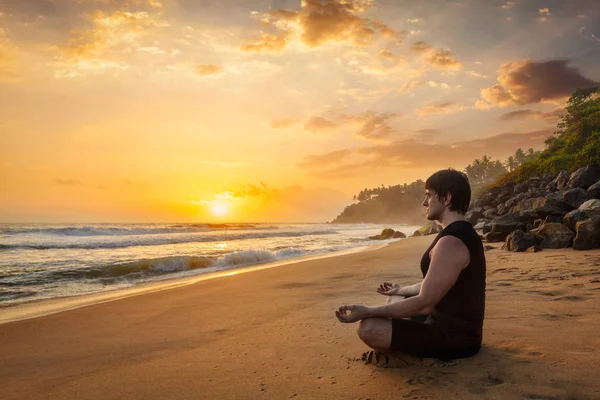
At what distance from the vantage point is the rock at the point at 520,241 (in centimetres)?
1133

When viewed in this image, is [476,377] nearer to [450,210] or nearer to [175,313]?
[450,210]

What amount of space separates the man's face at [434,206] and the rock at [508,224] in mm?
13767

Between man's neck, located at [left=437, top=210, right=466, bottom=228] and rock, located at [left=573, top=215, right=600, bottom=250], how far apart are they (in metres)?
9.40

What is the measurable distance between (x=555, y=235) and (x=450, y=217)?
10.6 metres

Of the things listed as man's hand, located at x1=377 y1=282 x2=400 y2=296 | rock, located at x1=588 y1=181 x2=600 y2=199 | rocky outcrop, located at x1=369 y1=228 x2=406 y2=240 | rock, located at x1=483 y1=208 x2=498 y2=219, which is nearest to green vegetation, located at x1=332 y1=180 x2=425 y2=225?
rocky outcrop, located at x1=369 y1=228 x2=406 y2=240

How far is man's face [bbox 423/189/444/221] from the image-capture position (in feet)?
10.6

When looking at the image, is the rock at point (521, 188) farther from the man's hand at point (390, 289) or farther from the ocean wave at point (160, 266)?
the man's hand at point (390, 289)

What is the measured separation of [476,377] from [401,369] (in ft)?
1.88

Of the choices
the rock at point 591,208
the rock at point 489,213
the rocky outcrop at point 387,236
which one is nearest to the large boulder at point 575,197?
the rock at point 591,208

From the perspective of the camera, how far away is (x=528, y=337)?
143 inches

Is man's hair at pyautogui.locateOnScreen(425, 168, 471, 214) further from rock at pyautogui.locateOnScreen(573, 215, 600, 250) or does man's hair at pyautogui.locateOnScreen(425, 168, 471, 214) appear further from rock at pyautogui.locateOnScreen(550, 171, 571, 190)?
rock at pyautogui.locateOnScreen(550, 171, 571, 190)

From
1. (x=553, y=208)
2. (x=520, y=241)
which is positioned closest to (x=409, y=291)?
(x=520, y=241)

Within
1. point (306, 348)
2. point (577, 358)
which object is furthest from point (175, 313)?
point (577, 358)

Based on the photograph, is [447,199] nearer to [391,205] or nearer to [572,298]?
[572,298]
